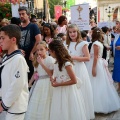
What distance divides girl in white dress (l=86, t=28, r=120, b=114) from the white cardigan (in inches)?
103

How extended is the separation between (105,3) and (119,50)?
62699 mm

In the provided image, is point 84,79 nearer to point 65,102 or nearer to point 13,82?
point 65,102

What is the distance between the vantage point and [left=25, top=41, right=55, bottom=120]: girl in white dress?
425 centimetres

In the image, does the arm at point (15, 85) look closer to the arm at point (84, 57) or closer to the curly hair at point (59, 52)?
the curly hair at point (59, 52)

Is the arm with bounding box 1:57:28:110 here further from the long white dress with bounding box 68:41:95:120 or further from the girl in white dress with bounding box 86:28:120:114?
the girl in white dress with bounding box 86:28:120:114

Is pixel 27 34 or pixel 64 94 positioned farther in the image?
pixel 27 34

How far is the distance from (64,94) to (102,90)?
4.64 feet

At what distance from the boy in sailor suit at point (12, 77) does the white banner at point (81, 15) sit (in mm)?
3451

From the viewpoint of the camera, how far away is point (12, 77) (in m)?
2.69

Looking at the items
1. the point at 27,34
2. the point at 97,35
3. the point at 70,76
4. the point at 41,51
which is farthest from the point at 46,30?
the point at 70,76

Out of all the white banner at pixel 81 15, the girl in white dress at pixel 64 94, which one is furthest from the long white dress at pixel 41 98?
the white banner at pixel 81 15

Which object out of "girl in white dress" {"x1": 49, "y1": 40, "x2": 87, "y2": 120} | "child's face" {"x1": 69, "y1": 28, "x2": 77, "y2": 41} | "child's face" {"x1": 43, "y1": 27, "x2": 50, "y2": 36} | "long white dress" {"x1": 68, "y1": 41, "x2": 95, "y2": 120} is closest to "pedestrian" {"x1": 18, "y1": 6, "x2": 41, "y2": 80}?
"child's face" {"x1": 43, "y1": 27, "x2": 50, "y2": 36}

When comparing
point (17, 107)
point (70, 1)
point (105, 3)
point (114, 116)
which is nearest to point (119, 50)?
point (114, 116)

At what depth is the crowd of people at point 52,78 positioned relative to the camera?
2.75 metres
